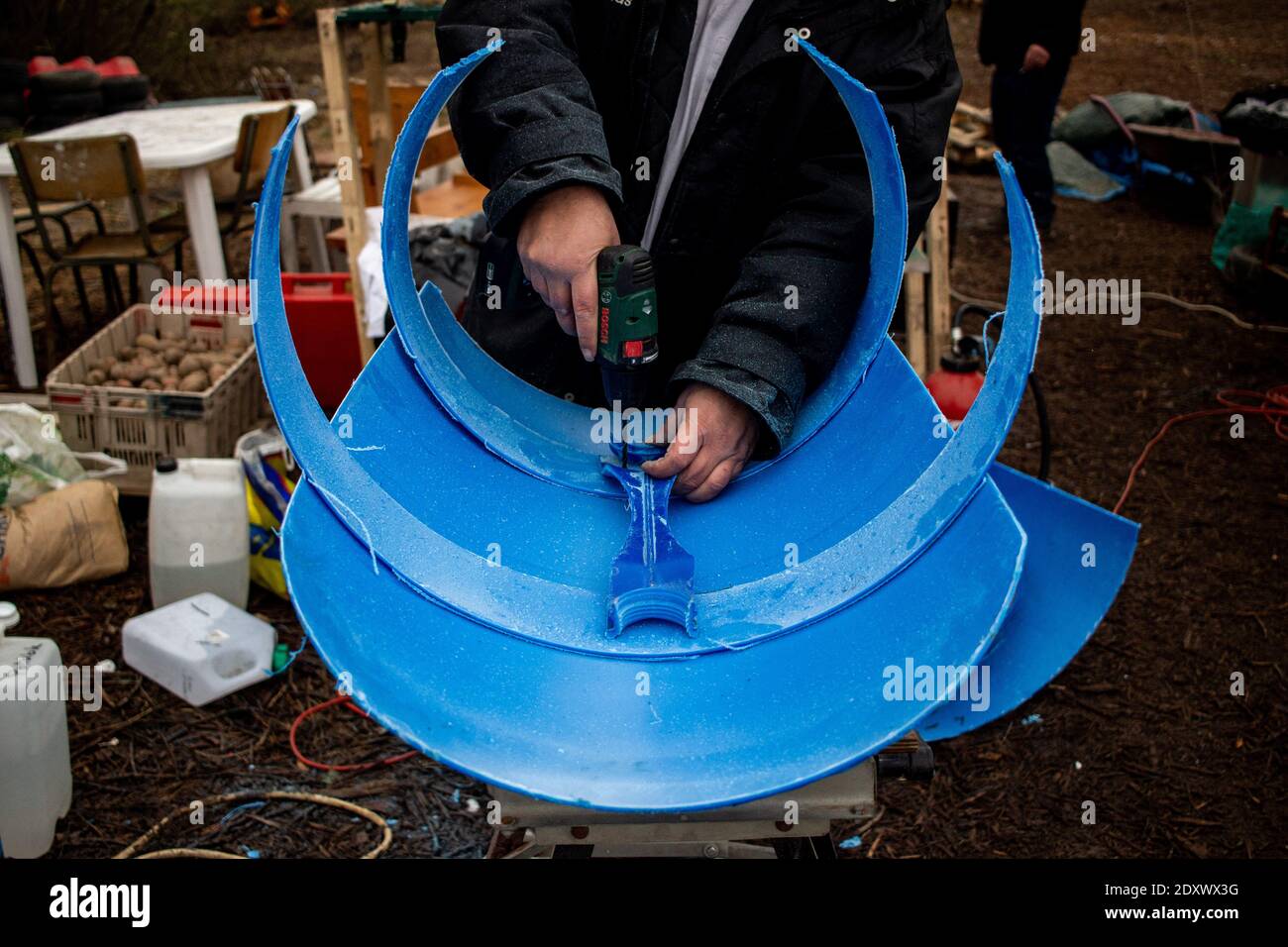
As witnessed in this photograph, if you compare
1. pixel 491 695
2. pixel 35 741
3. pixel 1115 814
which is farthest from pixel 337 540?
pixel 1115 814

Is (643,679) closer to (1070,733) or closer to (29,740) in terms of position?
(29,740)

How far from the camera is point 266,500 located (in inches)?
118

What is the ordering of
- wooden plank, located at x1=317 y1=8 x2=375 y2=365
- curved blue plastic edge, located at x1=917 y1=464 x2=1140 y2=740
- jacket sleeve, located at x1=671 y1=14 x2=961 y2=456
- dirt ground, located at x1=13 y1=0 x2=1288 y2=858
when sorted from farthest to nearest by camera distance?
wooden plank, located at x1=317 y1=8 x2=375 y2=365 < dirt ground, located at x1=13 y1=0 x2=1288 y2=858 < jacket sleeve, located at x1=671 y1=14 x2=961 y2=456 < curved blue plastic edge, located at x1=917 y1=464 x2=1140 y2=740

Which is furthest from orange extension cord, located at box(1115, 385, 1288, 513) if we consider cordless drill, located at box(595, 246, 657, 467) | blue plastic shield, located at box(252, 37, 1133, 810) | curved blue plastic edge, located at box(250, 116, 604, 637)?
curved blue plastic edge, located at box(250, 116, 604, 637)

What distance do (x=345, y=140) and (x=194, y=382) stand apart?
885 mm

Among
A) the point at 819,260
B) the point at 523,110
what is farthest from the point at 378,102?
the point at 819,260

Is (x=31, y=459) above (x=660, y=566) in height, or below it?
below

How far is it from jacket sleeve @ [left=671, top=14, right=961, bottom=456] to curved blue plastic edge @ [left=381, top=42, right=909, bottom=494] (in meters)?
0.04

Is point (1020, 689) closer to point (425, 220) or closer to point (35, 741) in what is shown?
point (35, 741)

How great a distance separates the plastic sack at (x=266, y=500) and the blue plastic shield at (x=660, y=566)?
5.65 feet

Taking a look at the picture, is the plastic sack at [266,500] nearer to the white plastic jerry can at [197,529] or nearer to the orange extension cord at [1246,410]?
Answer: the white plastic jerry can at [197,529]

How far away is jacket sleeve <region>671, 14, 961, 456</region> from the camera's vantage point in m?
1.26

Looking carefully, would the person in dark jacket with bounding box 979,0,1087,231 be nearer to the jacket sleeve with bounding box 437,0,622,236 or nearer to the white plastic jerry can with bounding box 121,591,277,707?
the white plastic jerry can with bounding box 121,591,277,707

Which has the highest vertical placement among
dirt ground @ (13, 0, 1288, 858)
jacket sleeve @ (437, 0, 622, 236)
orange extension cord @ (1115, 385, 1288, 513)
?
jacket sleeve @ (437, 0, 622, 236)
